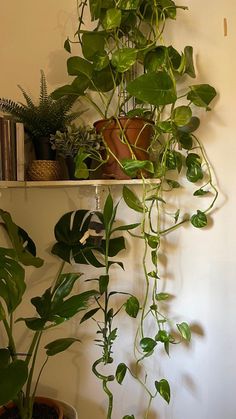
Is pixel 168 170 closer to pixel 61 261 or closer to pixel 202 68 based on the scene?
pixel 202 68

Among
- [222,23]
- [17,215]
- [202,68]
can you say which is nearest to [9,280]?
[17,215]

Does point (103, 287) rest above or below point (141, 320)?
above

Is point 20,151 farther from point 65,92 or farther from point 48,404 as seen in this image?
point 48,404

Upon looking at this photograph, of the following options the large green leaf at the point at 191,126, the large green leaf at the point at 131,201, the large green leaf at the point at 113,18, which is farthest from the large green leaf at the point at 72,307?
the large green leaf at the point at 113,18

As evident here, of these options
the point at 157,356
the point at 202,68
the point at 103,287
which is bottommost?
the point at 157,356

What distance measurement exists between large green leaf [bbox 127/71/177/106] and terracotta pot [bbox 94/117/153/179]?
16cm

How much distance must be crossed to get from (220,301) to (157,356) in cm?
33

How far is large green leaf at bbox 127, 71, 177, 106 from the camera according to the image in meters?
0.93

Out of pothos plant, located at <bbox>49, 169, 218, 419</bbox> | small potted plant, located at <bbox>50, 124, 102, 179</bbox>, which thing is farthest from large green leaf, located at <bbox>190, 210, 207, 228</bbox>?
small potted plant, located at <bbox>50, 124, 102, 179</bbox>

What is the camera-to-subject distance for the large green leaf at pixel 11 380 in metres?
0.78

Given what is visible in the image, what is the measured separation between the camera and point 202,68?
4.04 ft

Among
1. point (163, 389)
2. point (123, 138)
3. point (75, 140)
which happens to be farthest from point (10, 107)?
point (163, 389)

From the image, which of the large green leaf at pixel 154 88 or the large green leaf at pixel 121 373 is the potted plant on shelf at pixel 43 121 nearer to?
the large green leaf at pixel 154 88

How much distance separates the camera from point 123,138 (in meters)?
1.09
